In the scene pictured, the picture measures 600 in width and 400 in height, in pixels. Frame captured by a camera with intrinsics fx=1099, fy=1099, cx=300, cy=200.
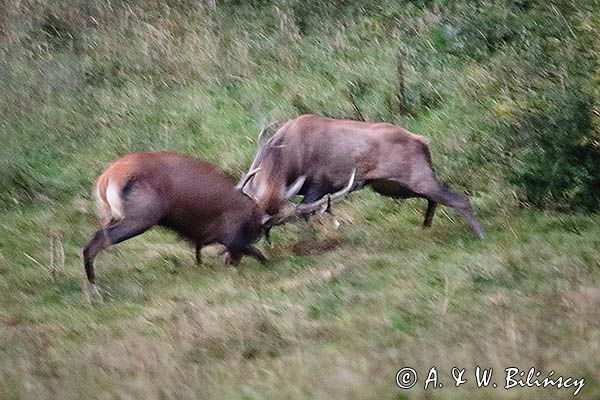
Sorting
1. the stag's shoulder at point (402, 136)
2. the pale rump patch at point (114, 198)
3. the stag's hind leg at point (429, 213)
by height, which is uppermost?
the pale rump patch at point (114, 198)

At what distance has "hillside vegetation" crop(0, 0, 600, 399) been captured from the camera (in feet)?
18.8

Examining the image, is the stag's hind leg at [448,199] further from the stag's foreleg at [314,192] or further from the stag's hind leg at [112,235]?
the stag's hind leg at [112,235]

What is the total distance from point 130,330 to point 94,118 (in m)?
7.43

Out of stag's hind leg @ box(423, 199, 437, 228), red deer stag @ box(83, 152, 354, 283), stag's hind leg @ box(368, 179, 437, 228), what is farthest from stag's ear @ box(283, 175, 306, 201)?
stag's hind leg @ box(423, 199, 437, 228)

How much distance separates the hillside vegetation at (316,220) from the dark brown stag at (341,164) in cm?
39

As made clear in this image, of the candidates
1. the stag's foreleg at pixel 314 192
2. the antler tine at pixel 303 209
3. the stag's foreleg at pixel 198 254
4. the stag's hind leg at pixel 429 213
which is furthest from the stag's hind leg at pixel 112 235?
the stag's hind leg at pixel 429 213

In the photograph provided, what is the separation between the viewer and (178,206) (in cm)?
856

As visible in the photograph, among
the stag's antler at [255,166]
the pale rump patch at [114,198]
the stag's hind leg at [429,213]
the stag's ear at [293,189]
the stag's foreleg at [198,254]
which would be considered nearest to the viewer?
the pale rump patch at [114,198]

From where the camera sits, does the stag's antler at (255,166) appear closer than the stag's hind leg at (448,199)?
Yes

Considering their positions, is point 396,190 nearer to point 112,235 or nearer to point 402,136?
point 402,136

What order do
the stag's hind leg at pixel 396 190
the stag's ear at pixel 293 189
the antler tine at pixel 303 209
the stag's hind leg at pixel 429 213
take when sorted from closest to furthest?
the antler tine at pixel 303 209, the stag's ear at pixel 293 189, the stag's hind leg at pixel 396 190, the stag's hind leg at pixel 429 213

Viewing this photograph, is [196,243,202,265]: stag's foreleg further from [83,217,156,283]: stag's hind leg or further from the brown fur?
[83,217,156,283]: stag's hind leg

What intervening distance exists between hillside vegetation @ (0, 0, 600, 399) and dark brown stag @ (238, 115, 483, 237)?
15.3 inches

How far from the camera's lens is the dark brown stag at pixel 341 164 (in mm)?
9320
